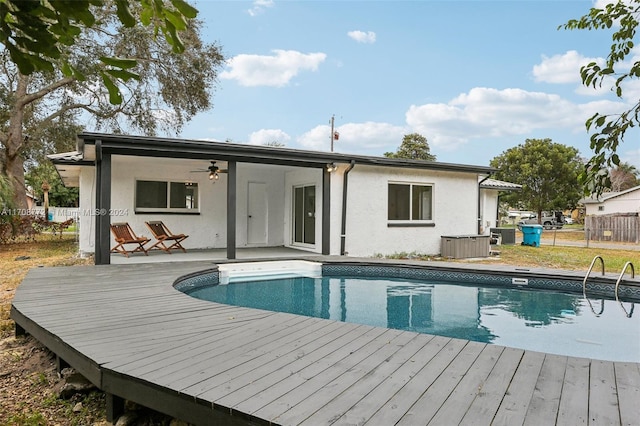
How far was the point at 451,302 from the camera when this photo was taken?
6516 mm

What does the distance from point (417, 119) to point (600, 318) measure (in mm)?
26930

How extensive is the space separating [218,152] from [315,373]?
676 cm

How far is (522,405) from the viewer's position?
2197 mm

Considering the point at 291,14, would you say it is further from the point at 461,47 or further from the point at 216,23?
the point at 216,23

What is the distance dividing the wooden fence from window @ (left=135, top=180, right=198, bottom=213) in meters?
17.4

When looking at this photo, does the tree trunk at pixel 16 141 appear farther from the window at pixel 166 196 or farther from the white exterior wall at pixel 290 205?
the window at pixel 166 196

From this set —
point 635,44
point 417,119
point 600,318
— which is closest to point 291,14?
point 600,318

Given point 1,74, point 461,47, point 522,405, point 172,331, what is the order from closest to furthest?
point 522,405 → point 172,331 → point 461,47 → point 1,74

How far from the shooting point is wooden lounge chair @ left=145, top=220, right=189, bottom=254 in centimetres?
982

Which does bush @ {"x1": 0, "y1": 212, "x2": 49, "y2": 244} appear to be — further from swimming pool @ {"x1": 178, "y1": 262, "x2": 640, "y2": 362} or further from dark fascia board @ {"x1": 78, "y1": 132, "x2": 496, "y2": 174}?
swimming pool @ {"x1": 178, "y1": 262, "x2": 640, "y2": 362}

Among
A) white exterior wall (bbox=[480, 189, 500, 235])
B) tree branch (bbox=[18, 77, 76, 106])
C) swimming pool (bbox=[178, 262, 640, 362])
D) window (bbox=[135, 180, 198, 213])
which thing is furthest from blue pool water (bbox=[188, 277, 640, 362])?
tree branch (bbox=[18, 77, 76, 106])

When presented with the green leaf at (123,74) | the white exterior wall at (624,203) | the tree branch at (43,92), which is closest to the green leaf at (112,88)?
the green leaf at (123,74)


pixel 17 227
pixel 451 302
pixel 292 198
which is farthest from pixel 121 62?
pixel 17 227

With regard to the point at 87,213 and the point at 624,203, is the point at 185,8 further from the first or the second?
the point at 624,203
